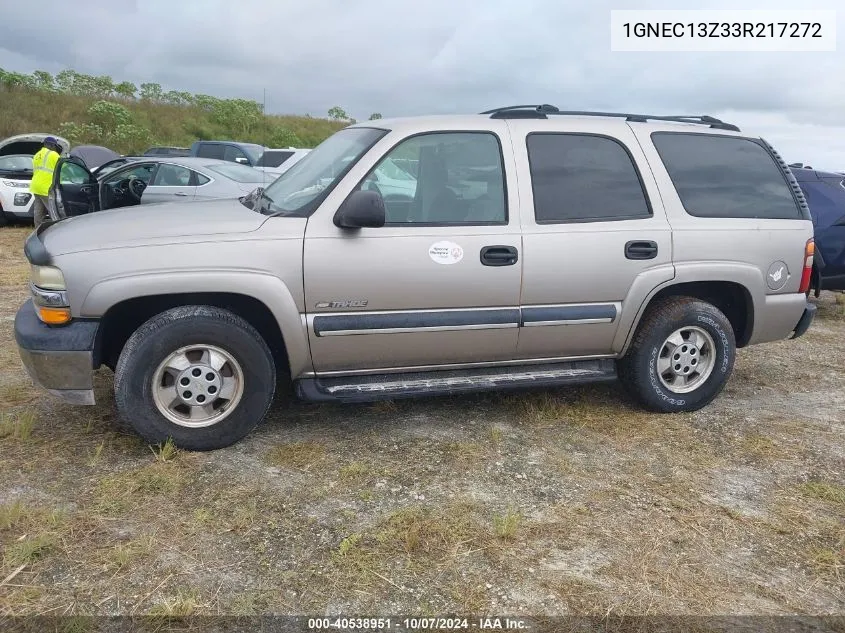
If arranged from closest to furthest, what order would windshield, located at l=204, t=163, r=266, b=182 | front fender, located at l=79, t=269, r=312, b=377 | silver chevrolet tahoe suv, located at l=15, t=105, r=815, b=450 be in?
front fender, located at l=79, t=269, r=312, b=377 → silver chevrolet tahoe suv, located at l=15, t=105, r=815, b=450 → windshield, located at l=204, t=163, r=266, b=182

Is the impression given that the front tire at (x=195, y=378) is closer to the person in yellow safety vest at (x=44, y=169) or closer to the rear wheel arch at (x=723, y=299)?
the rear wheel arch at (x=723, y=299)

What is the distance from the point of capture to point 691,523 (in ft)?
10.6

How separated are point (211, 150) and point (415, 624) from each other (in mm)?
17536

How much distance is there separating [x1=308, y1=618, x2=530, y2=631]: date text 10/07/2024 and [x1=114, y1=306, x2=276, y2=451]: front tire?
148 centimetres

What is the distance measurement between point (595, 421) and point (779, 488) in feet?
3.67

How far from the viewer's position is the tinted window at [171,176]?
392 inches

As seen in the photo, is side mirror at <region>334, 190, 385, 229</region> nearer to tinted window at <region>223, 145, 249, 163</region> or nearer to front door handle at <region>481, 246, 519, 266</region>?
front door handle at <region>481, 246, 519, 266</region>

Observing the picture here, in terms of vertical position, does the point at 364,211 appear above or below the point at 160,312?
above

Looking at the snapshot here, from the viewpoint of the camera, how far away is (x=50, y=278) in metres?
3.49

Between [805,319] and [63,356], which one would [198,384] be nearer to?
Result: [63,356]

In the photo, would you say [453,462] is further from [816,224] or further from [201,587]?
[816,224]

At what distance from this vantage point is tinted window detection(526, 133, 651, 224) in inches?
161

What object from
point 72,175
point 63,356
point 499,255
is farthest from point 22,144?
point 499,255

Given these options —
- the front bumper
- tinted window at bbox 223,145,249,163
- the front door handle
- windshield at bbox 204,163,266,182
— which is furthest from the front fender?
tinted window at bbox 223,145,249,163
